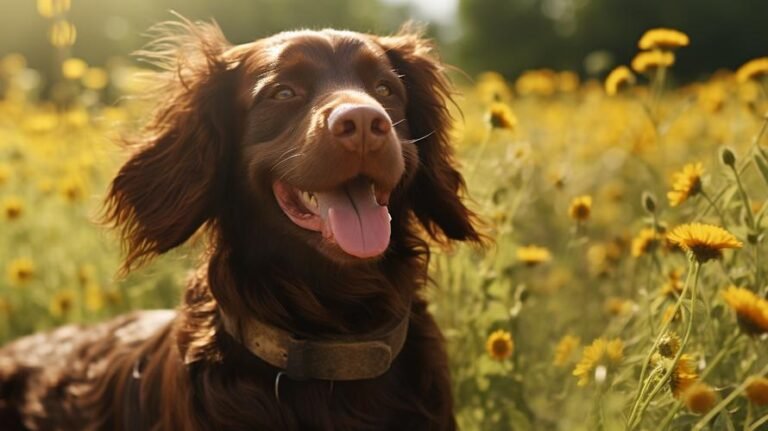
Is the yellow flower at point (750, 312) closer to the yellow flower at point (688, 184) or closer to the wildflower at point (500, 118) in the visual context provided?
the yellow flower at point (688, 184)

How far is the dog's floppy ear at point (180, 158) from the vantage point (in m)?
2.61

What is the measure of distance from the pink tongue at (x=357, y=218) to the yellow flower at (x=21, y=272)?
2.17 metres

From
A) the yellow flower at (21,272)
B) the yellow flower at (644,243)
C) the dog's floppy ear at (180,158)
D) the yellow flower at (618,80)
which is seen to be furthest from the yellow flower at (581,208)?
the yellow flower at (21,272)

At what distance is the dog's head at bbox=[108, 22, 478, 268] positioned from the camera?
2.29 meters

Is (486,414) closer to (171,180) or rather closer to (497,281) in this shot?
(497,281)

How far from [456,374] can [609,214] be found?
228 cm

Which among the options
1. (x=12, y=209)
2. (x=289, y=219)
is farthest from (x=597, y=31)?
(x=289, y=219)

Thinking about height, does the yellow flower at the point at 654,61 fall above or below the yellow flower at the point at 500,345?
above

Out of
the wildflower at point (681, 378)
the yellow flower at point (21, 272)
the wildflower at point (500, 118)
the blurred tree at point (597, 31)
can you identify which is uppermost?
the wildflower at point (500, 118)

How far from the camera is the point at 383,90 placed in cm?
266

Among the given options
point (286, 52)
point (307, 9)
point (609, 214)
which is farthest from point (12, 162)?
point (307, 9)

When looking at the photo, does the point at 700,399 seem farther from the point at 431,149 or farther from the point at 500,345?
the point at 431,149

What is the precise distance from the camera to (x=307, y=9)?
34.3 m

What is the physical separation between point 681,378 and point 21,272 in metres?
3.05
